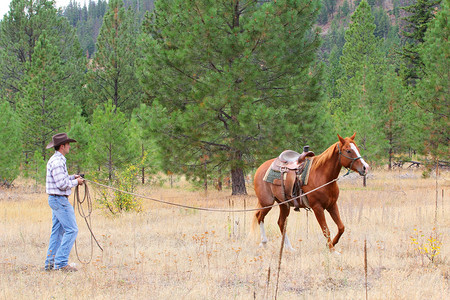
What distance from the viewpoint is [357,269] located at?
5922mm

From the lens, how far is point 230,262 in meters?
6.35

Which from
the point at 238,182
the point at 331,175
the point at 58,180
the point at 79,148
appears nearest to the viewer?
the point at 58,180

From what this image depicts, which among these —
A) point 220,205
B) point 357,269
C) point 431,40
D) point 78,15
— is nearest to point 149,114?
point 220,205

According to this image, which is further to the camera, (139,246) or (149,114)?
(149,114)

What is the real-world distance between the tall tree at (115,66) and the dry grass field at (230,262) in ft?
54.0

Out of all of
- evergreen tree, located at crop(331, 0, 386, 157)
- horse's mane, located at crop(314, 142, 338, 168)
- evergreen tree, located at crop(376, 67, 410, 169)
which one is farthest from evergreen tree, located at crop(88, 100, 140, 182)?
evergreen tree, located at crop(376, 67, 410, 169)

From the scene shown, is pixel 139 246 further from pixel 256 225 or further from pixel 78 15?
pixel 78 15

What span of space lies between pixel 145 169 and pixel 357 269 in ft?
53.8

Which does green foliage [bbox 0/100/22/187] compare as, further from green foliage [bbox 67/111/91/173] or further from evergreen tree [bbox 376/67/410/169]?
evergreen tree [bbox 376/67/410/169]

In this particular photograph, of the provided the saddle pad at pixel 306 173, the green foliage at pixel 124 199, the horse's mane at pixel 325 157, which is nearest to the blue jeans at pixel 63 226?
the saddle pad at pixel 306 173

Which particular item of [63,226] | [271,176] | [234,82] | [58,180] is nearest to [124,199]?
[234,82]

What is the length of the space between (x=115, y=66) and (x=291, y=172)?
829 inches

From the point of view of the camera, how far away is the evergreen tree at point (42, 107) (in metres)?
21.4

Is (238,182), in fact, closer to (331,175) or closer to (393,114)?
(331,175)
